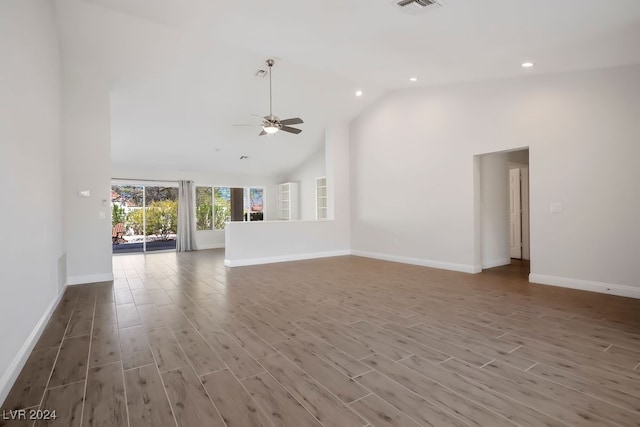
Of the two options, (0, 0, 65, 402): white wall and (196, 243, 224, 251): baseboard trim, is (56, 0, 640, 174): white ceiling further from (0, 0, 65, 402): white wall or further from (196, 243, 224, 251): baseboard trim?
(196, 243, 224, 251): baseboard trim

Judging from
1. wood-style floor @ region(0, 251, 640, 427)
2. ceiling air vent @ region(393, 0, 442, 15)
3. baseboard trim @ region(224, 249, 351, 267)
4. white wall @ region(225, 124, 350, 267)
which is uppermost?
ceiling air vent @ region(393, 0, 442, 15)

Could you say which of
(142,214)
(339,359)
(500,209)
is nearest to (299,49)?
(339,359)

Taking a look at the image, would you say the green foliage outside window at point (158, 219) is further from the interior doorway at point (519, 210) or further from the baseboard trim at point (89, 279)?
the interior doorway at point (519, 210)

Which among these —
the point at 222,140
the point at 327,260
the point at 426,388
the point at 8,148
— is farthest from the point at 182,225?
the point at 426,388

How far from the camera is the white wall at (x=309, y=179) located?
32.2 ft

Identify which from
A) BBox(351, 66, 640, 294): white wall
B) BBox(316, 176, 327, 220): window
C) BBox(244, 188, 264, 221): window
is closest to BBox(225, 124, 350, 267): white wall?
BBox(351, 66, 640, 294): white wall

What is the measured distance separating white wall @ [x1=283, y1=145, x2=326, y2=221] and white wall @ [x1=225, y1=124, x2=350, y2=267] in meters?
1.69

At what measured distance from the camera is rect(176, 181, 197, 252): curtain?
31.6ft

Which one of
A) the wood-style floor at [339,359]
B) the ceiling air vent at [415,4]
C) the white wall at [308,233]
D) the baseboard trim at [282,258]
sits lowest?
the wood-style floor at [339,359]

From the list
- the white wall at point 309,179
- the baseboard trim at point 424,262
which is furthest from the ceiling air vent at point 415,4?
the white wall at point 309,179

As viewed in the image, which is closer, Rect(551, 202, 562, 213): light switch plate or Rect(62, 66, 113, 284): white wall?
Rect(551, 202, 562, 213): light switch plate

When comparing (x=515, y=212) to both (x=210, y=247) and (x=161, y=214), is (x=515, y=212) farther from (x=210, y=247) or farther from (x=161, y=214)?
(x=161, y=214)

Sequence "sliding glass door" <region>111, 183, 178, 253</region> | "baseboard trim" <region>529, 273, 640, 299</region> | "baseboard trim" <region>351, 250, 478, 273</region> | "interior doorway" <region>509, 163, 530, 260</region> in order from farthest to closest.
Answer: "sliding glass door" <region>111, 183, 178, 253</region>, "interior doorway" <region>509, 163, 530, 260</region>, "baseboard trim" <region>351, 250, 478, 273</region>, "baseboard trim" <region>529, 273, 640, 299</region>

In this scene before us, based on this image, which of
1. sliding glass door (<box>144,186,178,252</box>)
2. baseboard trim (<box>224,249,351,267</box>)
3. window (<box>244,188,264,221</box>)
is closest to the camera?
baseboard trim (<box>224,249,351,267</box>)
